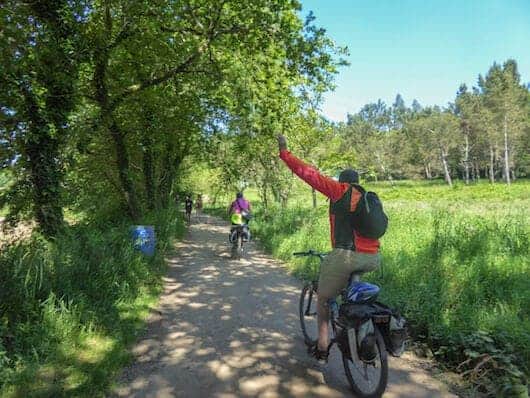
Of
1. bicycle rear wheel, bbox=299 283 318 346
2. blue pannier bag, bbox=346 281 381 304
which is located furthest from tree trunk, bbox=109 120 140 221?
blue pannier bag, bbox=346 281 381 304

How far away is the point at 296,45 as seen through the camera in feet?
27.6

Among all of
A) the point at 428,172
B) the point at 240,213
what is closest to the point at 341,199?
the point at 240,213

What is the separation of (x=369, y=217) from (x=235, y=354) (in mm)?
2461

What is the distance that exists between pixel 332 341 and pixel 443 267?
3.22 metres

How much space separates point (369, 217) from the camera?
3711 millimetres

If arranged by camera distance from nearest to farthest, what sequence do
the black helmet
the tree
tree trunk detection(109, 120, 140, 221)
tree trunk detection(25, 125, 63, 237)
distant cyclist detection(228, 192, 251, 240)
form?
the black helmet → the tree → tree trunk detection(25, 125, 63, 237) → tree trunk detection(109, 120, 140, 221) → distant cyclist detection(228, 192, 251, 240)

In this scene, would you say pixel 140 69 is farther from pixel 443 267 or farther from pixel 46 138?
pixel 443 267

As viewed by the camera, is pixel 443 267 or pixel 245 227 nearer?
pixel 443 267

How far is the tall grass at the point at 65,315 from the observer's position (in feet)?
12.5

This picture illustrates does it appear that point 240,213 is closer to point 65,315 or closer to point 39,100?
point 39,100

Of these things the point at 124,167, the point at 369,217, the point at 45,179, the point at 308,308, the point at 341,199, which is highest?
the point at 124,167

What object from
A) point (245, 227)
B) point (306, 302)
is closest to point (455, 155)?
point (245, 227)

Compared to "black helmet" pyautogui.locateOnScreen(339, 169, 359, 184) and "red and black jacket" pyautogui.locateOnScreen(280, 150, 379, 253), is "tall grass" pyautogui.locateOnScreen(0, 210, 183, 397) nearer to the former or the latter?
"red and black jacket" pyautogui.locateOnScreen(280, 150, 379, 253)

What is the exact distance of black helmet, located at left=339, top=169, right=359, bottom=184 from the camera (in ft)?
12.9
